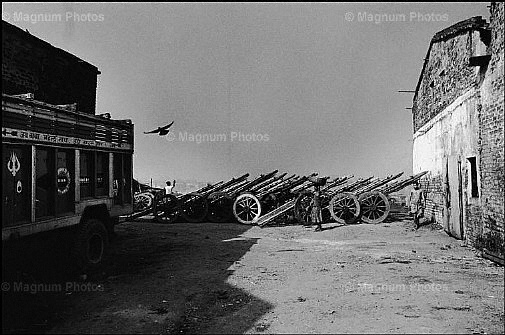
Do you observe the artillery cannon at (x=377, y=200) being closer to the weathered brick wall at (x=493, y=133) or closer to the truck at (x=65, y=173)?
the weathered brick wall at (x=493, y=133)

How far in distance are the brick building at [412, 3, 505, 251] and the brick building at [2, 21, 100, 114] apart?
37.8ft

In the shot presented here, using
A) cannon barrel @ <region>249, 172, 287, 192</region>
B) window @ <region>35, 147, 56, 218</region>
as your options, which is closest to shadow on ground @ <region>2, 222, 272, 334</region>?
window @ <region>35, 147, 56, 218</region>

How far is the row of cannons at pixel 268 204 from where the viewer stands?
14609 millimetres

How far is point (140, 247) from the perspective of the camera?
10078 mm

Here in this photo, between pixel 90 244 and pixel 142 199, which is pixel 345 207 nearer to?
pixel 142 199

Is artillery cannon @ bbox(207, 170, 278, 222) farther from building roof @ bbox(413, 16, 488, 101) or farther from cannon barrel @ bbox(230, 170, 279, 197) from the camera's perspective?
building roof @ bbox(413, 16, 488, 101)

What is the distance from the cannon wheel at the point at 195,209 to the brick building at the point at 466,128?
8153mm

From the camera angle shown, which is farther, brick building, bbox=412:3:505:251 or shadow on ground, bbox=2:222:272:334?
brick building, bbox=412:3:505:251

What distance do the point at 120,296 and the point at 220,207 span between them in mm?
10362

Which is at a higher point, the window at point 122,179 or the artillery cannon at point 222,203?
the window at point 122,179

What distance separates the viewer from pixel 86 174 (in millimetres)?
7254

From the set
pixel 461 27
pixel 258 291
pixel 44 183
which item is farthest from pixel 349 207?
pixel 44 183

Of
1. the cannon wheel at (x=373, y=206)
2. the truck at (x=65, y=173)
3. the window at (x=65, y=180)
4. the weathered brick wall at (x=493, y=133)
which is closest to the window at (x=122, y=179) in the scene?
the truck at (x=65, y=173)

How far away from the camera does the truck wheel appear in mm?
6704
